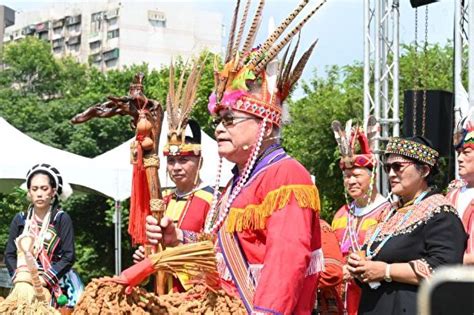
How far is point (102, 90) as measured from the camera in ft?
122

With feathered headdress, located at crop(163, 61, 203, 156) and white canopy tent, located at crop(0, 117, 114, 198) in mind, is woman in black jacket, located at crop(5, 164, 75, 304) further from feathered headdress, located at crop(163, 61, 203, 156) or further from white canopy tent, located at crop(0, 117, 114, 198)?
white canopy tent, located at crop(0, 117, 114, 198)

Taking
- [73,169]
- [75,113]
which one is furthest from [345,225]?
[75,113]

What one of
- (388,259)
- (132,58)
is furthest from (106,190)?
(132,58)

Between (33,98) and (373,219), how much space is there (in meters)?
29.9

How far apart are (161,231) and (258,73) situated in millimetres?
921

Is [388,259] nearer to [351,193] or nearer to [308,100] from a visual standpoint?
[351,193]

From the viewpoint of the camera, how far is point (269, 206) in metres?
3.45

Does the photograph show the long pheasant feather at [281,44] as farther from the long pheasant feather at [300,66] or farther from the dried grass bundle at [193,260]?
the dried grass bundle at [193,260]

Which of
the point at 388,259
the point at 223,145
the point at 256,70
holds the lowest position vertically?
the point at 388,259

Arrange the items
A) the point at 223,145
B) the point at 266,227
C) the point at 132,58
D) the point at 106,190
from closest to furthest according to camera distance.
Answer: the point at 266,227 < the point at 223,145 < the point at 106,190 < the point at 132,58

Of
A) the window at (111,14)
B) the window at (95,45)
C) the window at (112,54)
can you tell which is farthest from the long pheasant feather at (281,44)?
the window at (95,45)

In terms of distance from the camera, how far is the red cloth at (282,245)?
3.26 metres

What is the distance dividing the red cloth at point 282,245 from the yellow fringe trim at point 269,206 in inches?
0.6

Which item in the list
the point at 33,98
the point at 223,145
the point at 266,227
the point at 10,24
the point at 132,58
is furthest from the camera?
the point at 10,24
